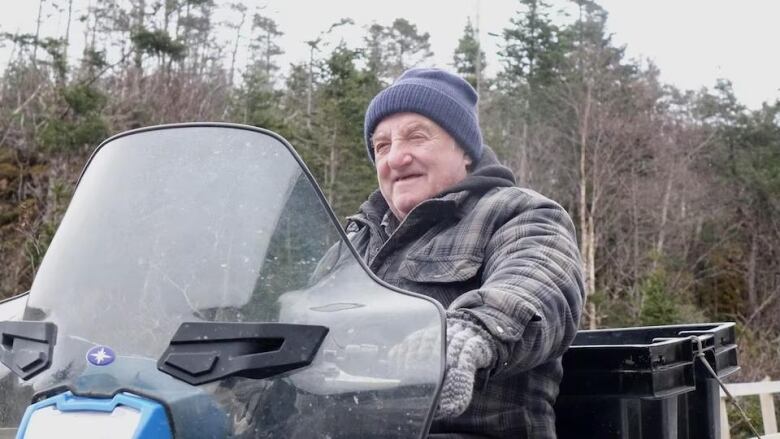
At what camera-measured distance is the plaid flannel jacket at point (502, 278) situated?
5.81ft

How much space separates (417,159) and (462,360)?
3.94 feet

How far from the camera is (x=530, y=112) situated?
1264 inches

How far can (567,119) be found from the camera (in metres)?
31.5

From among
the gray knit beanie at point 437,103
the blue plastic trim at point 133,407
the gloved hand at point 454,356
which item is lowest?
the blue plastic trim at point 133,407

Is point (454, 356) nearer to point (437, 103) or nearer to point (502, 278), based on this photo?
point (502, 278)

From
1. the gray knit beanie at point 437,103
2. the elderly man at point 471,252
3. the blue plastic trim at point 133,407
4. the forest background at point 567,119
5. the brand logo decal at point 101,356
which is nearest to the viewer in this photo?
the blue plastic trim at point 133,407

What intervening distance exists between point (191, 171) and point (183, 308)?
29 centimetres

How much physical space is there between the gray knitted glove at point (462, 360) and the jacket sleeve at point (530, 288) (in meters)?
0.03

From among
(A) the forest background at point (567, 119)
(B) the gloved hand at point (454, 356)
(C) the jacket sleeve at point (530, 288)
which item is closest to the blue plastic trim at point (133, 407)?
(B) the gloved hand at point (454, 356)

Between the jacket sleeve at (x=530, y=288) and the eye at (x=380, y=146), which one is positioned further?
the eye at (x=380, y=146)

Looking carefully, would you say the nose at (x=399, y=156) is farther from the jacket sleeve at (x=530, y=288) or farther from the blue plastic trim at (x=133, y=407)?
the blue plastic trim at (x=133, y=407)

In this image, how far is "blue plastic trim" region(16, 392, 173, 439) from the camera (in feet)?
4.59

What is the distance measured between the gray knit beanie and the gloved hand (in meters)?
1.11

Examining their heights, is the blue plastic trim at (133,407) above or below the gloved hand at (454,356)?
below
